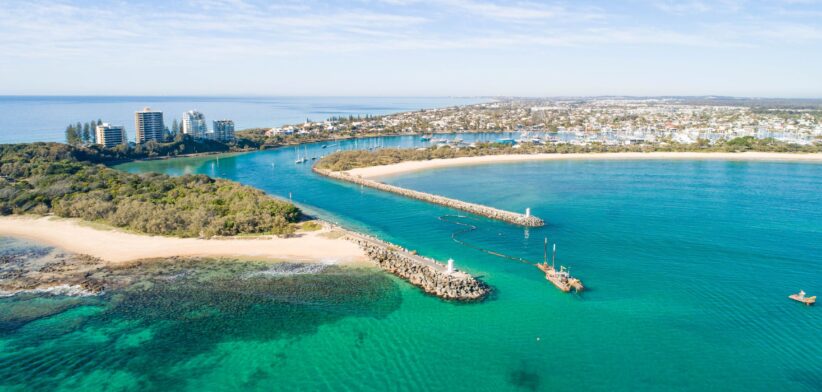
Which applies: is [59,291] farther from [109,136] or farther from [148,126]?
[148,126]

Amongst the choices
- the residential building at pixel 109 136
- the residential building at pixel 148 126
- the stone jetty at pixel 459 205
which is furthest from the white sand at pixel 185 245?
the residential building at pixel 148 126

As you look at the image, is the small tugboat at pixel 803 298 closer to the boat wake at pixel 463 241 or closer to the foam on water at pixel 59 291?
the boat wake at pixel 463 241

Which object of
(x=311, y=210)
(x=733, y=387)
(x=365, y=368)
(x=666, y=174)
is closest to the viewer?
(x=733, y=387)

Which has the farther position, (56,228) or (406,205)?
(406,205)

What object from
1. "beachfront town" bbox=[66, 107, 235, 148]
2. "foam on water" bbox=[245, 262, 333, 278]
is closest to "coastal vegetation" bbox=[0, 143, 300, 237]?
"foam on water" bbox=[245, 262, 333, 278]

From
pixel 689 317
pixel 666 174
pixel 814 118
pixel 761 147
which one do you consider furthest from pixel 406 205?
pixel 814 118

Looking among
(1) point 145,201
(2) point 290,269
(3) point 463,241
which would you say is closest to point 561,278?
(3) point 463,241

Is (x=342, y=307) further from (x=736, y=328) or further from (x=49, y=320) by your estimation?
(x=736, y=328)
